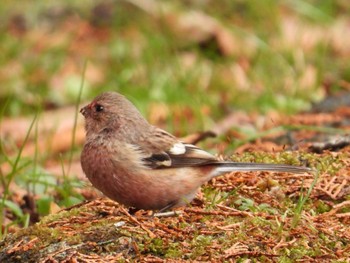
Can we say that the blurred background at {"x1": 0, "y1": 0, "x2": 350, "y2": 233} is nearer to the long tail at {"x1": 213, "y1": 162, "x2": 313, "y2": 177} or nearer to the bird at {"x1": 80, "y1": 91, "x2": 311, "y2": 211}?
the bird at {"x1": 80, "y1": 91, "x2": 311, "y2": 211}

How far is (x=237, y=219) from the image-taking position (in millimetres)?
4598

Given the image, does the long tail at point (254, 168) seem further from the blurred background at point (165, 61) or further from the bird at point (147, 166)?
the blurred background at point (165, 61)

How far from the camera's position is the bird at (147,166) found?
4.86 meters

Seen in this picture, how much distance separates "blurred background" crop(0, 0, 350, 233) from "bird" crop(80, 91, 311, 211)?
224 cm

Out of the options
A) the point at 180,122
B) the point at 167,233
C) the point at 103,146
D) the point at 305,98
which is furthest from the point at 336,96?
the point at 167,233

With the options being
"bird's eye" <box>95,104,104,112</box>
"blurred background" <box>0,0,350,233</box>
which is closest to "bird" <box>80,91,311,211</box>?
"bird's eye" <box>95,104,104,112</box>

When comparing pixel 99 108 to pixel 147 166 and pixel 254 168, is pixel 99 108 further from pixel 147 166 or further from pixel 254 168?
pixel 254 168

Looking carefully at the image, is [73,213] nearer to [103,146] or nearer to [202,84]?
[103,146]

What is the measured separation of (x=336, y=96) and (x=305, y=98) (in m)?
0.51

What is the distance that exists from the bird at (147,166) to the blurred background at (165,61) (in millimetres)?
2241

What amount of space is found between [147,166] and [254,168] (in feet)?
1.92

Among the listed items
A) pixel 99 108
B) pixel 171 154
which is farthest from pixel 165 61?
pixel 171 154

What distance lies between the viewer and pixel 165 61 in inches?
424

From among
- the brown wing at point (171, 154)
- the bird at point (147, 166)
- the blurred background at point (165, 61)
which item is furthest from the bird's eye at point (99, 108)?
the blurred background at point (165, 61)
